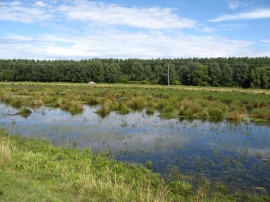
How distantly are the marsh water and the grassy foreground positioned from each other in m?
1.11

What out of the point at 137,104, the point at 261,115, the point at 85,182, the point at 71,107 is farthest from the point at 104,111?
the point at 85,182

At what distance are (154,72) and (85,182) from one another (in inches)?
3439

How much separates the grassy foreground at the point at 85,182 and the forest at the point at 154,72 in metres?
73.5

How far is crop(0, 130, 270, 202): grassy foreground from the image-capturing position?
855 cm

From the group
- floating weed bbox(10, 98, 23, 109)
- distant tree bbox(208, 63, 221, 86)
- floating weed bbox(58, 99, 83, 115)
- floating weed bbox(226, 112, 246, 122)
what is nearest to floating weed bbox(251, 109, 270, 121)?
floating weed bbox(226, 112, 246, 122)

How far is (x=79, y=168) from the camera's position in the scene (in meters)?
11.4

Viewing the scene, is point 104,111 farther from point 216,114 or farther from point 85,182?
point 85,182

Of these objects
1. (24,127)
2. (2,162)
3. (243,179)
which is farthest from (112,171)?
(24,127)

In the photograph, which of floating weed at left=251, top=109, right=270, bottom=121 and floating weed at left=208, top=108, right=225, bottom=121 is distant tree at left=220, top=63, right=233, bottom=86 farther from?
floating weed at left=208, top=108, right=225, bottom=121

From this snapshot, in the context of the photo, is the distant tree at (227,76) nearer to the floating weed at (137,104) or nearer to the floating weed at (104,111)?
the floating weed at (137,104)

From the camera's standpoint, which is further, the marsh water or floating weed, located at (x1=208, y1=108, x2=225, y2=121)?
floating weed, located at (x1=208, y1=108, x2=225, y2=121)

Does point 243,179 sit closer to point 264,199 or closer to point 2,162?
point 264,199

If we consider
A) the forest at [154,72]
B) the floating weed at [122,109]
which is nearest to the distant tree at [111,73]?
the forest at [154,72]

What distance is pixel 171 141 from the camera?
16.9 meters
